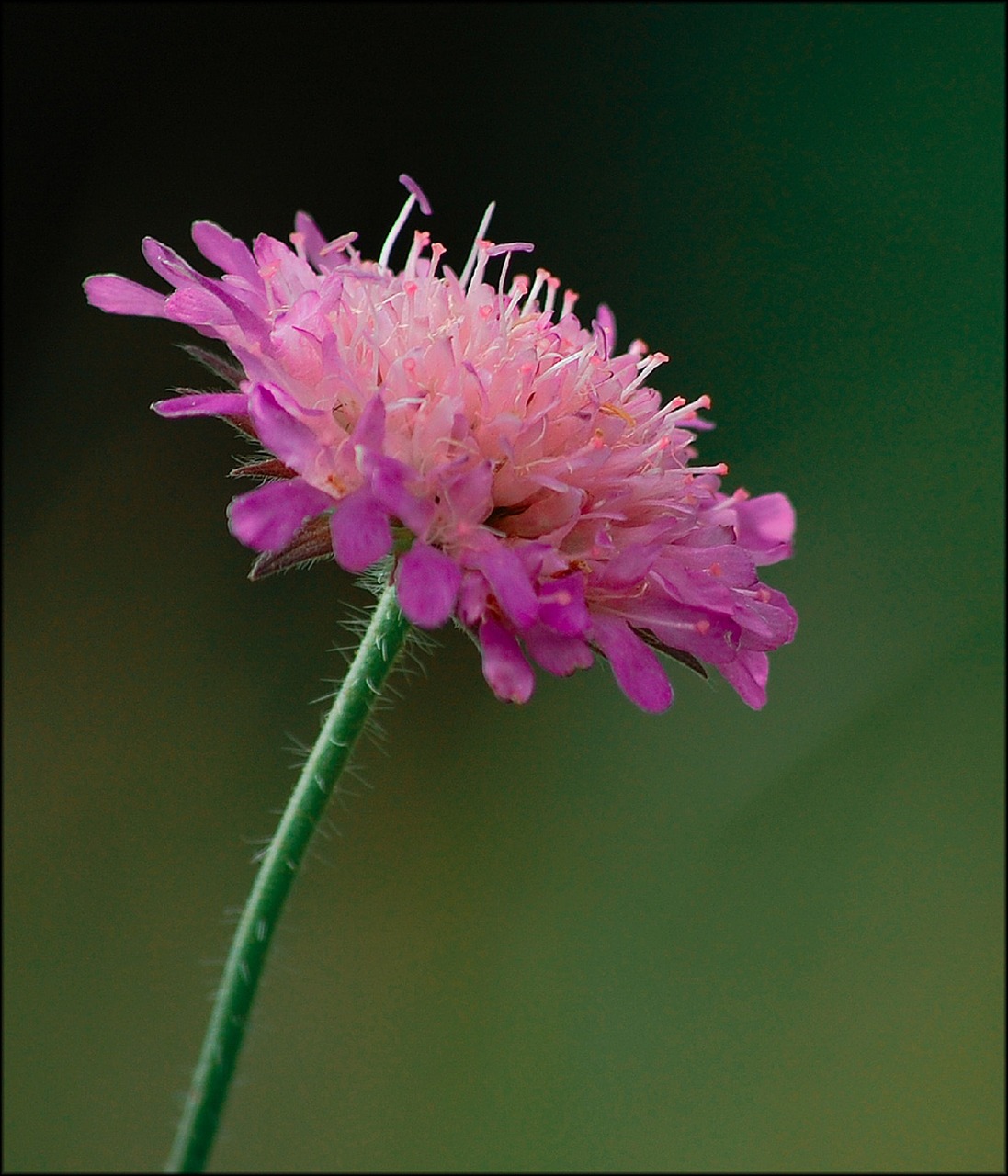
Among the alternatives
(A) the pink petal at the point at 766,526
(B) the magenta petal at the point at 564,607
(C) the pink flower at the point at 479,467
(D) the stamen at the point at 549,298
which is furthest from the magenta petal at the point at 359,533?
(A) the pink petal at the point at 766,526

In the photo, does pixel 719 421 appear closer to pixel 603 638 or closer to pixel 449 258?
pixel 449 258

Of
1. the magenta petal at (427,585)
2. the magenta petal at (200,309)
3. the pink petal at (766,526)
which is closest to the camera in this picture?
the magenta petal at (427,585)

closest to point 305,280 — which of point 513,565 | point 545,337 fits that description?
point 545,337

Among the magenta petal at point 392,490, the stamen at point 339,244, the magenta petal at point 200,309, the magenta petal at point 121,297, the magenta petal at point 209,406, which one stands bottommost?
the magenta petal at point 392,490

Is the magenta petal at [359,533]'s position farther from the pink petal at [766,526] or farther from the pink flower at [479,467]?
the pink petal at [766,526]

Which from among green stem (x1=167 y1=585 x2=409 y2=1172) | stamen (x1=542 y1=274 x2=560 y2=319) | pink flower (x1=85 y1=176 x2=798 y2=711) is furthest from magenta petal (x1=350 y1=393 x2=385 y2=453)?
stamen (x1=542 y1=274 x2=560 y2=319)

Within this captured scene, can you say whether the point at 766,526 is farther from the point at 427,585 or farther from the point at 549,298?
the point at 427,585
